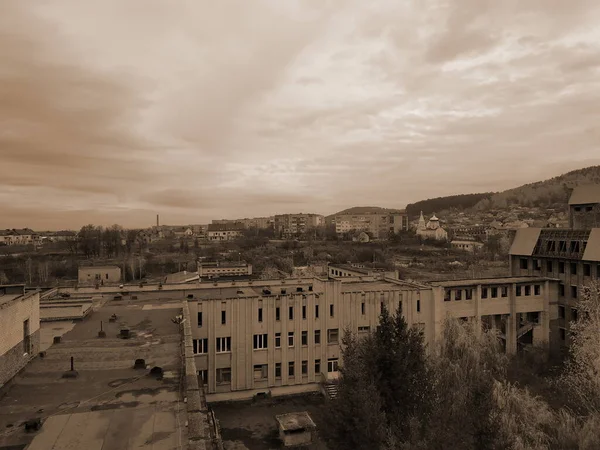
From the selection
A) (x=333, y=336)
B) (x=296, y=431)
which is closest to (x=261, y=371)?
(x=333, y=336)

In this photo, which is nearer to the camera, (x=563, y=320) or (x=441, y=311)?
(x=441, y=311)

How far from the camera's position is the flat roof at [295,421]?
28.7 metres

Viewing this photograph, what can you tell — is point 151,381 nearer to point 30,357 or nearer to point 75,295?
point 30,357

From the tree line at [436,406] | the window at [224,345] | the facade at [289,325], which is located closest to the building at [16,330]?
the facade at [289,325]

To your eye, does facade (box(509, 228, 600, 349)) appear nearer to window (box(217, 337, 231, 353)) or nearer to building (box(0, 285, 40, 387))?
window (box(217, 337, 231, 353))

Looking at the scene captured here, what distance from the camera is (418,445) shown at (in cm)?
1773

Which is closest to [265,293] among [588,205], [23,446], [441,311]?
[441,311]

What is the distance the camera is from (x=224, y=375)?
35.6 meters

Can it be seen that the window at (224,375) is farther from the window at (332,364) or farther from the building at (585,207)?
the building at (585,207)

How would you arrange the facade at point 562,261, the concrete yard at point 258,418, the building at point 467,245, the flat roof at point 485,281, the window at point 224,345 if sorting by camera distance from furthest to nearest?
the building at point 467,245 < the facade at point 562,261 < the flat roof at point 485,281 < the window at point 224,345 < the concrete yard at point 258,418

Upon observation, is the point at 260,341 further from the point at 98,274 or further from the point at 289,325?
the point at 98,274

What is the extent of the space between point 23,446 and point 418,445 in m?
13.9

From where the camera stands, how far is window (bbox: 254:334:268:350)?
36062 mm

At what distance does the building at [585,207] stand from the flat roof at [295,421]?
38.7 meters
